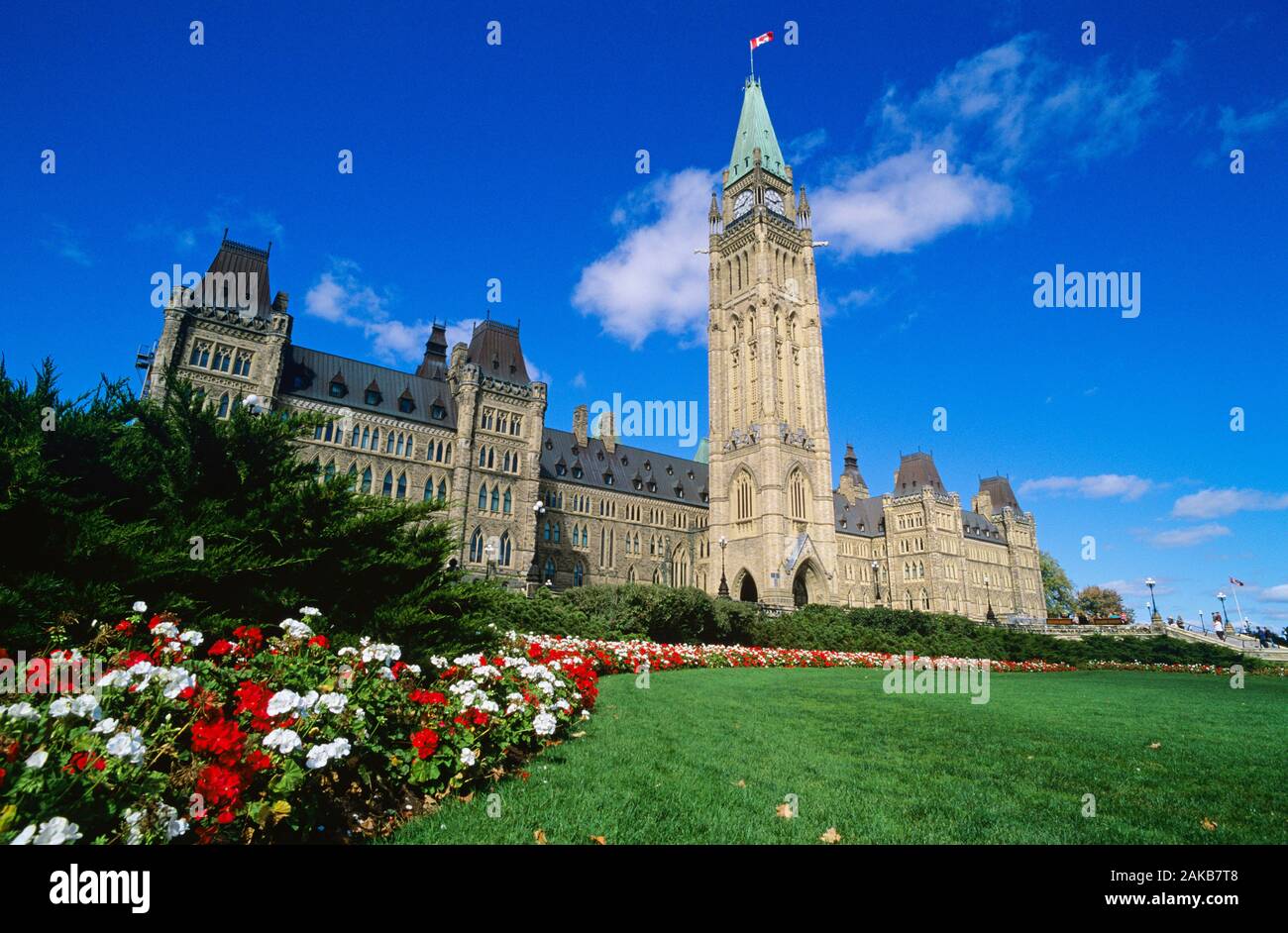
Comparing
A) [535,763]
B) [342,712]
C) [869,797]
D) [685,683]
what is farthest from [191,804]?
[685,683]

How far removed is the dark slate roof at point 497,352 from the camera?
45.4 meters

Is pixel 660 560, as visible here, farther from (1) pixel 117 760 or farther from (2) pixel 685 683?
(1) pixel 117 760

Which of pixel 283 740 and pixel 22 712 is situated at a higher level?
pixel 22 712

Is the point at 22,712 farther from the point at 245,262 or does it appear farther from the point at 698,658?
the point at 245,262

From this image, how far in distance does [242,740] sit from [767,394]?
4909 cm

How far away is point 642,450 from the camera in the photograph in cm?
6406

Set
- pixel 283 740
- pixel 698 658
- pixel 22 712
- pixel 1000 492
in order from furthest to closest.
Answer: pixel 1000 492 → pixel 698 658 → pixel 283 740 → pixel 22 712

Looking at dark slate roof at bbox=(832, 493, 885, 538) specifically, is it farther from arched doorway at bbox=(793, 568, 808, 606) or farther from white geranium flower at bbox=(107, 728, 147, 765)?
white geranium flower at bbox=(107, 728, 147, 765)

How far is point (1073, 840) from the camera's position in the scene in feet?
14.2

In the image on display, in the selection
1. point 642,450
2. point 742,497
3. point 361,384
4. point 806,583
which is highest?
point 642,450

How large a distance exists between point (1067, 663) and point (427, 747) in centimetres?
2990

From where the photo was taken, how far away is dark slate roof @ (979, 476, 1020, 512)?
88688mm

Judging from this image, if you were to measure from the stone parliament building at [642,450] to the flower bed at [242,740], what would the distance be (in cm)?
2370

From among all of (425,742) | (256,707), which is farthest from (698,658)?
(256,707)
